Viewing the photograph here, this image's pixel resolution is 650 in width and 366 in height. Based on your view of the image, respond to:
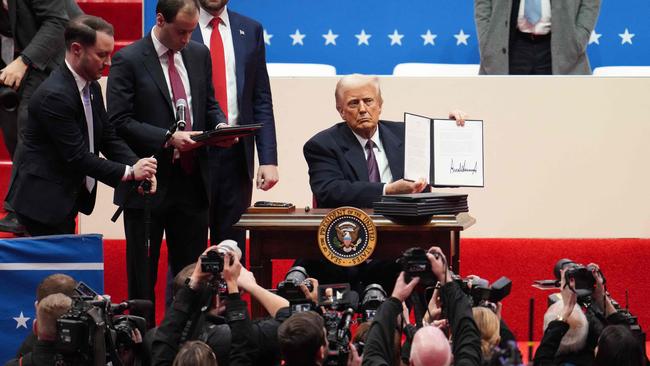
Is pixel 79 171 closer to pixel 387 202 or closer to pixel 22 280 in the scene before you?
pixel 22 280

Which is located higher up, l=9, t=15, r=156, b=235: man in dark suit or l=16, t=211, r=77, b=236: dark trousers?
l=9, t=15, r=156, b=235: man in dark suit

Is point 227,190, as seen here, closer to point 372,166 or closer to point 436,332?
point 372,166

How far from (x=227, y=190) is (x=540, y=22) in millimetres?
2375

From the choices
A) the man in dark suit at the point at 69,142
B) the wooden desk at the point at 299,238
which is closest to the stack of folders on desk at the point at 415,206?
the wooden desk at the point at 299,238

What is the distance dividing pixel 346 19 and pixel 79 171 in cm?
329

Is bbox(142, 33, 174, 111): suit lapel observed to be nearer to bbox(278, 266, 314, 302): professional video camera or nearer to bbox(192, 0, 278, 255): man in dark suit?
bbox(192, 0, 278, 255): man in dark suit

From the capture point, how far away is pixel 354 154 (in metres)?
5.65

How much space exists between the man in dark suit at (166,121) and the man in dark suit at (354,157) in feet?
1.78

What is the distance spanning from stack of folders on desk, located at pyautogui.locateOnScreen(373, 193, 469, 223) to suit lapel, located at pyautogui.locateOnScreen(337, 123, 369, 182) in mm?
515

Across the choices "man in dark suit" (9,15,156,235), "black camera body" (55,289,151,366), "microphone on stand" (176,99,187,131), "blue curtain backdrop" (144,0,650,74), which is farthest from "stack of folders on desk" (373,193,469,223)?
"blue curtain backdrop" (144,0,650,74)

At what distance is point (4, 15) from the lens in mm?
6250

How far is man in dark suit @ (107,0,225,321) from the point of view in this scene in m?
5.20

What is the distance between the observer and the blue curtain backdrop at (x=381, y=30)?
25.7ft

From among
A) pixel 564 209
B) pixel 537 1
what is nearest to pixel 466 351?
pixel 564 209
